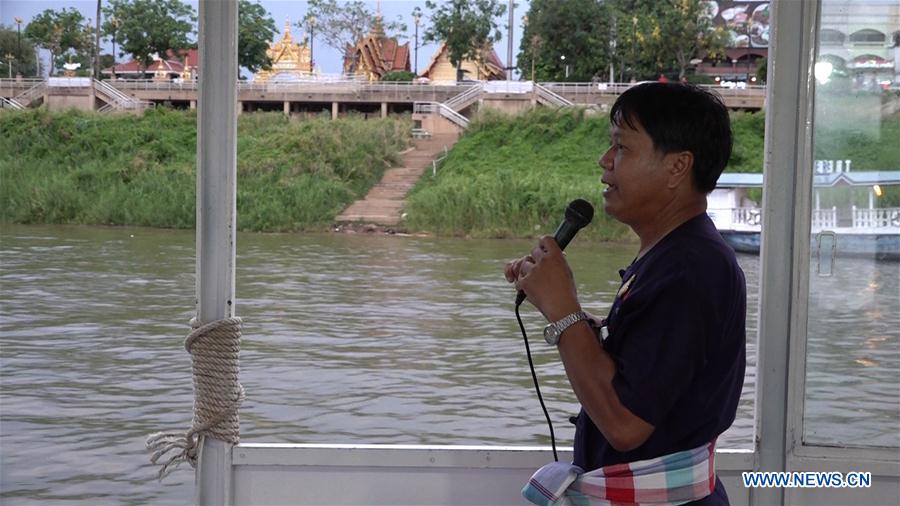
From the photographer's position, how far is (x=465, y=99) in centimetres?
2289

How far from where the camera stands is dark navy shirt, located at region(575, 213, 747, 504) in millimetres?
852

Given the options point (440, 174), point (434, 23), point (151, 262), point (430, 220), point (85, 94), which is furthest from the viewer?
point (434, 23)

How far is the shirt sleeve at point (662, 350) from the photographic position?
0.85 m

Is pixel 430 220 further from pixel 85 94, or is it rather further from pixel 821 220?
pixel 821 220

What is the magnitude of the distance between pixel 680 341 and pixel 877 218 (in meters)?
Answer: 0.79

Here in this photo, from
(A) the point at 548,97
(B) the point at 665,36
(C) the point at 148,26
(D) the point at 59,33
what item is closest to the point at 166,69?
(C) the point at 148,26

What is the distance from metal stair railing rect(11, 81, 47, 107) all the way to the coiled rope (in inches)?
902

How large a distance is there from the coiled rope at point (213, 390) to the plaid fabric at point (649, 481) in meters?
0.55

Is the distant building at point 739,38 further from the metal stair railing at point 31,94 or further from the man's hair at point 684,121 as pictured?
the man's hair at point 684,121

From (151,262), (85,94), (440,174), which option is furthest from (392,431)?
(85,94)

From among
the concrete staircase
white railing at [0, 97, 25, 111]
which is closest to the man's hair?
the concrete staircase

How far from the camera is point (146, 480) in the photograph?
11.7ft

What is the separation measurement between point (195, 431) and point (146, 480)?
2382mm

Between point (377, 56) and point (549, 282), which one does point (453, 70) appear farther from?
point (549, 282)
